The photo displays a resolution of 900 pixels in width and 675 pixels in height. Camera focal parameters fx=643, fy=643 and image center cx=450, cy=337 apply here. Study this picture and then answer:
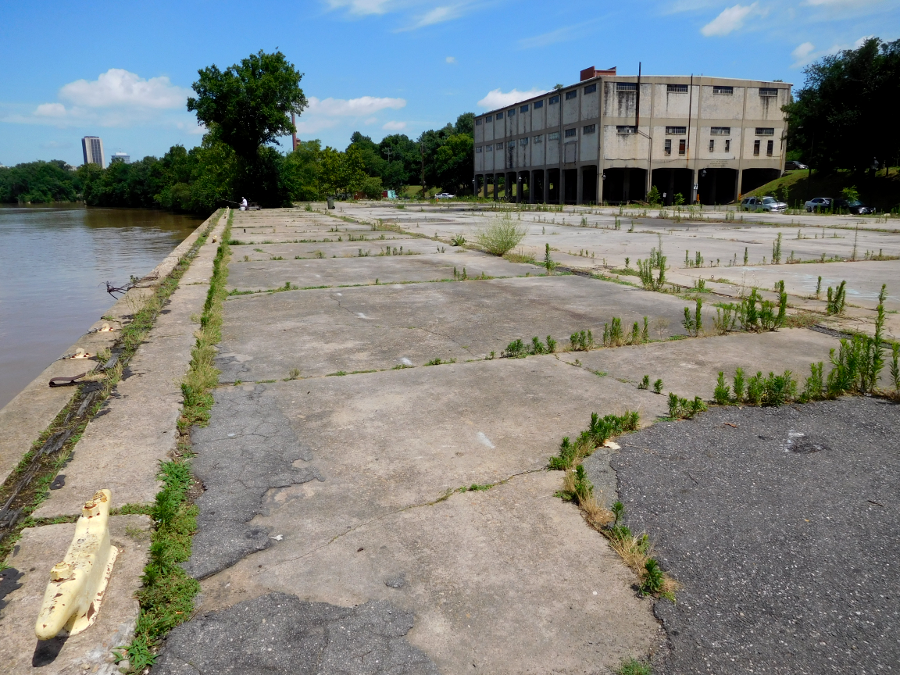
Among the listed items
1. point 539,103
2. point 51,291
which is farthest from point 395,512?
point 539,103

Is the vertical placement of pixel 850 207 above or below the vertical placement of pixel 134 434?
above

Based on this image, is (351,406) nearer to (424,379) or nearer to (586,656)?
(424,379)

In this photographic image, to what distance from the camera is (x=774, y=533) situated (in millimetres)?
3020

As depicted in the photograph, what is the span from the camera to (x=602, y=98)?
54969mm

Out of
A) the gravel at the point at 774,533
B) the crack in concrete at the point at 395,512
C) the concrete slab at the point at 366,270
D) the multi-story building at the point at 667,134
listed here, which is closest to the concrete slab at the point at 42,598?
the crack in concrete at the point at 395,512

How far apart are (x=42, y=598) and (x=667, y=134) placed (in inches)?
2417

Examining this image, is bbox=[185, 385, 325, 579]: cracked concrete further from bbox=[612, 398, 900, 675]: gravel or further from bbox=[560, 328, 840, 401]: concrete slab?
bbox=[560, 328, 840, 401]: concrete slab

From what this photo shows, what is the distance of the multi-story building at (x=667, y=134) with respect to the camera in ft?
183

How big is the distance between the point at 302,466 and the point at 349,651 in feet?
5.28

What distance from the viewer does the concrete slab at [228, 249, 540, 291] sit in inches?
433

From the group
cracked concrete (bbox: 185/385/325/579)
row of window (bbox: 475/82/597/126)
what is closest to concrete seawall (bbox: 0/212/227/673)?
cracked concrete (bbox: 185/385/325/579)

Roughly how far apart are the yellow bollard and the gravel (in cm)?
210

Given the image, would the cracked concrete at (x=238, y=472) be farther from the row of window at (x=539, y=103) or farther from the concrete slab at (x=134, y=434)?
the row of window at (x=539, y=103)

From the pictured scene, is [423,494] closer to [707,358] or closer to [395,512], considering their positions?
[395,512]
